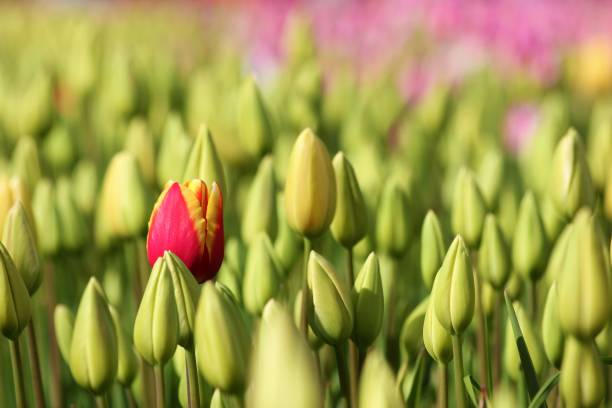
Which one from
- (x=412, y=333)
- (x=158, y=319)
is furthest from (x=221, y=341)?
(x=412, y=333)

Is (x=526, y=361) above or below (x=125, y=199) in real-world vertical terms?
below

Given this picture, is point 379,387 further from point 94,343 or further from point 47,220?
point 47,220

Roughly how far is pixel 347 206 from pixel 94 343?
0.79 feet

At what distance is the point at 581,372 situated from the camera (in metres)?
0.59

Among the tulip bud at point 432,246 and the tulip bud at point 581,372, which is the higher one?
the tulip bud at point 432,246

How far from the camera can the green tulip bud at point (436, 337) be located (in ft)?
2.19

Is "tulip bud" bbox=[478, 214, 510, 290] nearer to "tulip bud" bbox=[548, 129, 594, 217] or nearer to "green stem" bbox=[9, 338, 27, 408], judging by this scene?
"tulip bud" bbox=[548, 129, 594, 217]

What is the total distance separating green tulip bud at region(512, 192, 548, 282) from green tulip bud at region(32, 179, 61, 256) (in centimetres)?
47

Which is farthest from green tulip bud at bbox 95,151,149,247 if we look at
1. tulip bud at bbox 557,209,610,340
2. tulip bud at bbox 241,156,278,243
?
tulip bud at bbox 557,209,610,340

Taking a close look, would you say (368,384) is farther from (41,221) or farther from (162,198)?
(41,221)

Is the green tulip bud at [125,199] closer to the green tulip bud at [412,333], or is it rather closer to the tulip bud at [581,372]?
the green tulip bud at [412,333]

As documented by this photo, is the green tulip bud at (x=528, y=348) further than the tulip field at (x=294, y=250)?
Yes

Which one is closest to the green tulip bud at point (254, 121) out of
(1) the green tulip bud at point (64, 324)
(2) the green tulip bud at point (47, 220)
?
(2) the green tulip bud at point (47, 220)

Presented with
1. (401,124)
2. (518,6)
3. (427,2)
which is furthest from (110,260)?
(427,2)
